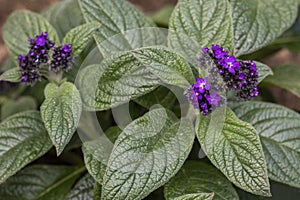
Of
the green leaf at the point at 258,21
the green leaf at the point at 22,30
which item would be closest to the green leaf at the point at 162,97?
the green leaf at the point at 258,21

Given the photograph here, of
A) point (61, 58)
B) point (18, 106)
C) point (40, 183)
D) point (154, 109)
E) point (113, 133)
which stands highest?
point (61, 58)

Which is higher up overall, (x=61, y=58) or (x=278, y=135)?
(x=61, y=58)

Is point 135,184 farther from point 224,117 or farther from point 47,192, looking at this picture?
point 47,192

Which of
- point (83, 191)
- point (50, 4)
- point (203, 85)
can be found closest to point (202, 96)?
point (203, 85)

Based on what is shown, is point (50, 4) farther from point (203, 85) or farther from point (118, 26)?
point (203, 85)

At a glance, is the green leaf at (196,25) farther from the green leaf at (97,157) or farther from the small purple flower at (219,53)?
the green leaf at (97,157)

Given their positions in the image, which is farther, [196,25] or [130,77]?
[196,25]
